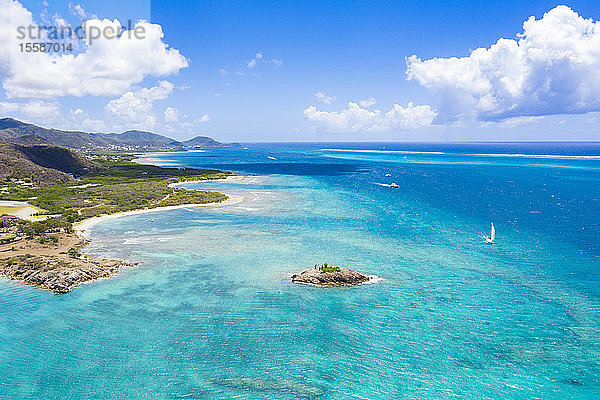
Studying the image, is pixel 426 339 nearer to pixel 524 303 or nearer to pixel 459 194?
pixel 524 303

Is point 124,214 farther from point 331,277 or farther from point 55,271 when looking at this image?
point 331,277

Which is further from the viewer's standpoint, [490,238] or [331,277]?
[490,238]

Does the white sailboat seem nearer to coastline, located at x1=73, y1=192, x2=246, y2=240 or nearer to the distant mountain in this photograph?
coastline, located at x1=73, y1=192, x2=246, y2=240

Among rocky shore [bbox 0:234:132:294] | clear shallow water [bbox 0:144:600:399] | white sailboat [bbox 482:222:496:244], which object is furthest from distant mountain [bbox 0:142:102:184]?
white sailboat [bbox 482:222:496:244]

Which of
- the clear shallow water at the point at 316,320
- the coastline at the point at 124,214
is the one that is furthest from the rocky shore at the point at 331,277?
the coastline at the point at 124,214

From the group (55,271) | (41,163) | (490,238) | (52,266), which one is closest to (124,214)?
(52,266)

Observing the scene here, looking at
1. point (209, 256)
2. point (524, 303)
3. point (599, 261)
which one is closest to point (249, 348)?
point (209, 256)
